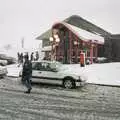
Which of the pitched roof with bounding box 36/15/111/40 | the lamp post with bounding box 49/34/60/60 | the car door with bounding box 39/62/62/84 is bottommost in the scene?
the car door with bounding box 39/62/62/84

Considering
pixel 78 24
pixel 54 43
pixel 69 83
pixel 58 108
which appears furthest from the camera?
pixel 78 24

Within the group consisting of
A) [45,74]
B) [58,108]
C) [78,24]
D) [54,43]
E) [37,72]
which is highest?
[78,24]

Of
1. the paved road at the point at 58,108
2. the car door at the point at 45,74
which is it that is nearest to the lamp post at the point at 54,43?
the car door at the point at 45,74

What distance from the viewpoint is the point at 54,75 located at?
17.5m

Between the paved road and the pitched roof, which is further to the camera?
the pitched roof

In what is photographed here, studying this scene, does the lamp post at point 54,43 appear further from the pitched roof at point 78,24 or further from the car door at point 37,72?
the car door at point 37,72

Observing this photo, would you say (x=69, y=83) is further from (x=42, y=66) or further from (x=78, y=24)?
(x=78, y=24)

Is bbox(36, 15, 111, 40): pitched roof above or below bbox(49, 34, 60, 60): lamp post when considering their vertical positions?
above

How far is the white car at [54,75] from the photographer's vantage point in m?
17.2

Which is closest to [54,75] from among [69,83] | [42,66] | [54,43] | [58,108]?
[69,83]

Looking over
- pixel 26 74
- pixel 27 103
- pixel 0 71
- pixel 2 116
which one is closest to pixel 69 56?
pixel 0 71

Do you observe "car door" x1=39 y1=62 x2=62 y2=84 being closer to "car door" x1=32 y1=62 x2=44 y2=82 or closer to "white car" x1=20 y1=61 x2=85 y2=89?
"white car" x1=20 y1=61 x2=85 y2=89

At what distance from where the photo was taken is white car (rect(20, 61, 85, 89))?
17.2m

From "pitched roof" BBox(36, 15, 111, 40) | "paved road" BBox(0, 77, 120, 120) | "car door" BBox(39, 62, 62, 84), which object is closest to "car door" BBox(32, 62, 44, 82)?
"car door" BBox(39, 62, 62, 84)
